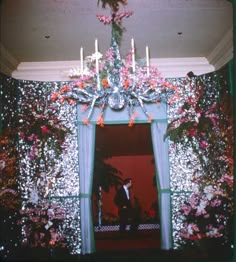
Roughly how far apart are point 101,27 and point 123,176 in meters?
1.26

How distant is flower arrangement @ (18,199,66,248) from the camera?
384cm

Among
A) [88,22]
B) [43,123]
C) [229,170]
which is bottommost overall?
[229,170]

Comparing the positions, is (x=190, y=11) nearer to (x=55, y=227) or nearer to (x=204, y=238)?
(x=204, y=238)

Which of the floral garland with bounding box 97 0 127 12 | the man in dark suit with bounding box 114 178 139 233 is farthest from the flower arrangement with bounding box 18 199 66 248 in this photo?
the floral garland with bounding box 97 0 127 12

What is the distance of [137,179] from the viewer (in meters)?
Answer: 3.89

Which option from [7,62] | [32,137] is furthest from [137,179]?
[7,62]

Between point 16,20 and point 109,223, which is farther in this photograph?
point 109,223

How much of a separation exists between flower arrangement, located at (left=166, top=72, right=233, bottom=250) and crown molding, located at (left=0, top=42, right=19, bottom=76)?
139cm

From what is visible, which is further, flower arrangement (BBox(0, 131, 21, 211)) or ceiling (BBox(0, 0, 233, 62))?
flower arrangement (BBox(0, 131, 21, 211))

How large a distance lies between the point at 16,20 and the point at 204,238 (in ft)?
7.59

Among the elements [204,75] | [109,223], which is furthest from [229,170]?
[109,223]

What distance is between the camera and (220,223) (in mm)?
3785

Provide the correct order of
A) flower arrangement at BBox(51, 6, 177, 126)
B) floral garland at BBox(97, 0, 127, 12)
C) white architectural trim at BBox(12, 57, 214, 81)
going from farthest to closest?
Result: 1. white architectural trim at BBox(12, 57, 214, 81)
2. flower arrangement at BBox(51, 6, 177, 126)
3. floral garland at BBox(97, 0, 127, 12)

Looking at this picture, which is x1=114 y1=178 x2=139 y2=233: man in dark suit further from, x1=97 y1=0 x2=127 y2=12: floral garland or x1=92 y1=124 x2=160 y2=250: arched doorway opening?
x1=97 y1=0 x2=127 y2=12: floral garland
